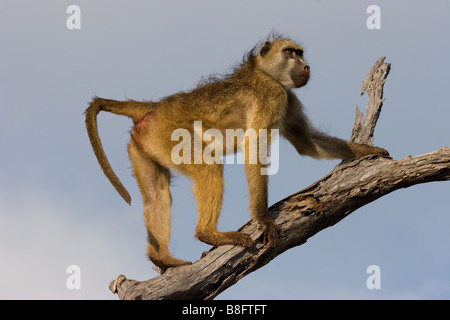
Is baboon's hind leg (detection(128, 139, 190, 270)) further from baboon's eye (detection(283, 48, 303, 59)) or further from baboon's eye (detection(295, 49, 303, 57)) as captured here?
baboon's eye (detection(295, 49, 303, 57))

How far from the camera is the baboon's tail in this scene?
855cm

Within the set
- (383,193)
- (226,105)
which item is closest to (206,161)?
(226,105)

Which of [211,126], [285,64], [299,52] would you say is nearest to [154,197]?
[211,126]

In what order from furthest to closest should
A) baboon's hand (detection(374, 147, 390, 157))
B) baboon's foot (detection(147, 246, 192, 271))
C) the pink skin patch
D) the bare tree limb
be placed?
1. baboon's hand (detection(374, 147, 390, 157))
2. the pink skin patch
3. baboon's foot (detection(147, 246, 192, 271))
4. the bare tree limb

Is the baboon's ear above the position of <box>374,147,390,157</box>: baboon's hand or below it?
above

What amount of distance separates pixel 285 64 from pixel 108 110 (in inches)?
123

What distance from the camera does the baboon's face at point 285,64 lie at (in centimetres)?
979

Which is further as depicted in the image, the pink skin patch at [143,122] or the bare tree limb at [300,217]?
the pink skin patch at [143,122]

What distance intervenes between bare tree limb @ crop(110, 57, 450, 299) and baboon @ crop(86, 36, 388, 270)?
0.23m

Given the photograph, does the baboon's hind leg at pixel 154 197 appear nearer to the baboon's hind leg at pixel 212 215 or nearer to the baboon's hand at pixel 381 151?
the baboon's hind leg at pixel 212 215

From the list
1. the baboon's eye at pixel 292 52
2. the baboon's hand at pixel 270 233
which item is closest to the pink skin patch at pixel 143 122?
the baboon's hand at pixel 270 233

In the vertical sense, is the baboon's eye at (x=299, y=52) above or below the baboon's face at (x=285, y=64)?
above

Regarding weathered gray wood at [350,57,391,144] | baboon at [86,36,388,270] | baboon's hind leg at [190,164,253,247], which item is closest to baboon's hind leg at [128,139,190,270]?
baboon at [86,36,388,270]
